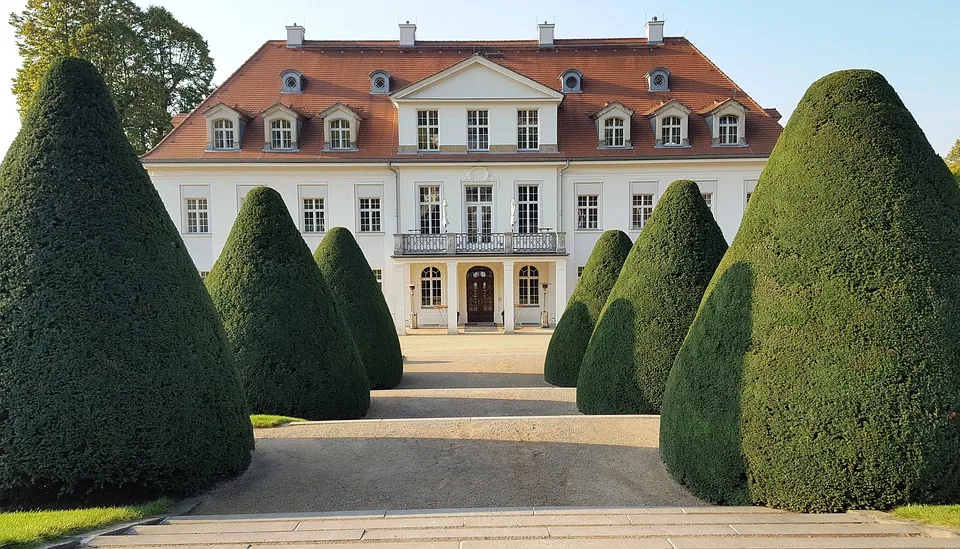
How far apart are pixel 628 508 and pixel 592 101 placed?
28.4 metres

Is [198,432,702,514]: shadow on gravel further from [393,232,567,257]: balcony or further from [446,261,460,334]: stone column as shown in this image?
[393,232,567,257]: balcony

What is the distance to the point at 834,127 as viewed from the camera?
5.54 meters

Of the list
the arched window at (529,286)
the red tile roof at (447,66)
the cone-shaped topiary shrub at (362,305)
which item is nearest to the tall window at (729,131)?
the red tile roof at (447,66)

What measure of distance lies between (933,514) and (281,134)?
1138 inches

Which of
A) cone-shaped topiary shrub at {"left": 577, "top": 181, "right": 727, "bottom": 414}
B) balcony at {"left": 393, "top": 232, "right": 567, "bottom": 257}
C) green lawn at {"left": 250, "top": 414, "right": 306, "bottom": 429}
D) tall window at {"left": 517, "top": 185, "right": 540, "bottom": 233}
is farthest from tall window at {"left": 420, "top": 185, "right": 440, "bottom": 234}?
green lawn at {"left": 250, "top": 414, "right": 306, "bottom": 429}

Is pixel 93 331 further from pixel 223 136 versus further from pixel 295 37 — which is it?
pixel 295 37

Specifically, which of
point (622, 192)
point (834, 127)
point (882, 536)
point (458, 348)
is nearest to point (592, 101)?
point (622, 192)

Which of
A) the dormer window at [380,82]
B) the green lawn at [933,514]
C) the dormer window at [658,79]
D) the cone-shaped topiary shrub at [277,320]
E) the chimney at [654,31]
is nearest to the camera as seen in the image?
the green lawn at [933,514]

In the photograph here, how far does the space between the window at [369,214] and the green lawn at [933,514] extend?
2592 cm

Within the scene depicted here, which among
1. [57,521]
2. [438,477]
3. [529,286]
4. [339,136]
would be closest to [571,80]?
[529,286]

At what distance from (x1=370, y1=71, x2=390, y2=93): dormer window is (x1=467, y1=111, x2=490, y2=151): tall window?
539cm

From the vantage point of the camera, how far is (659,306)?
30.2 ft

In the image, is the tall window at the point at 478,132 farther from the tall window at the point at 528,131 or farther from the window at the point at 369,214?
the window at the point at 369,214

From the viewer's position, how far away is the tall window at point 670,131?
29375mm
